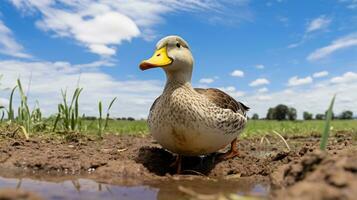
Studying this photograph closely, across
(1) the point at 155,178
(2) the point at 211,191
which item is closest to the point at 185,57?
(1) the point at 155,178

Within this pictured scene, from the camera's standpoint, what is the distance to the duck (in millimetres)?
4625

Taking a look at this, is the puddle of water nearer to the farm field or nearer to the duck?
the farm field

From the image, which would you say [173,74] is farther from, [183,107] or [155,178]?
[155,178]

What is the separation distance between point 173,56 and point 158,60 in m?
0.23

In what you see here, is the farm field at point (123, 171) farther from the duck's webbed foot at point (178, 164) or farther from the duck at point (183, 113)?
the duck at point (183, 113)

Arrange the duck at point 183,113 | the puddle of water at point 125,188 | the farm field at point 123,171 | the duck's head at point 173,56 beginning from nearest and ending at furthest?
1. the puddle of water at point 125,188
2. the farm field at point 123,171
3. the duck at point 183,113
4. the duck's head at point 173,56

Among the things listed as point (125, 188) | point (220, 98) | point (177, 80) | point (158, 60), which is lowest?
point (125, 188)

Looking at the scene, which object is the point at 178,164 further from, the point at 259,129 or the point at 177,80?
the point at 259,129

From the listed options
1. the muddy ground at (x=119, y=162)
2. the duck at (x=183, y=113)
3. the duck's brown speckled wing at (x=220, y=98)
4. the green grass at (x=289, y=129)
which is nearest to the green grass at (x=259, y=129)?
the green grass at (x=289, y=129)

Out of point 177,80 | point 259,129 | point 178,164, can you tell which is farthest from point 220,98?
point 259,129

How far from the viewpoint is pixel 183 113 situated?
460 cm

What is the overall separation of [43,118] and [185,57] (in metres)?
3.69

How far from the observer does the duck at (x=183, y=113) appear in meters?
4.62

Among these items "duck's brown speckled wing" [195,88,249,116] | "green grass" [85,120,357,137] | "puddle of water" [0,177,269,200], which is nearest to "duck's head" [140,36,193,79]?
"duck's brown speckled wing" [195,88,249,116]
